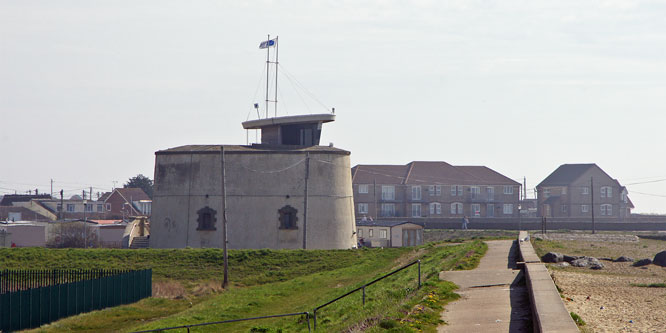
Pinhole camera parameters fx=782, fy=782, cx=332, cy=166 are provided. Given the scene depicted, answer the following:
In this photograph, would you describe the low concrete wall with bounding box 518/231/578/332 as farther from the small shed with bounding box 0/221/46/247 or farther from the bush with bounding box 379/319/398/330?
the small shed with bounding box 0/221/46/247

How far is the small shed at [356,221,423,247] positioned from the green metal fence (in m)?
33.3

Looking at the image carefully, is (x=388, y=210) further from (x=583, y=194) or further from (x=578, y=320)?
(x=578, y=320)

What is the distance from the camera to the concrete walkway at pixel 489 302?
1498 centimetres

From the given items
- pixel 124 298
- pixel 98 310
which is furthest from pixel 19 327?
pixel 124 298

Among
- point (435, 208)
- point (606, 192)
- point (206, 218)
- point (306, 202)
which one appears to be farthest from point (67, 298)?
point (606, 192)

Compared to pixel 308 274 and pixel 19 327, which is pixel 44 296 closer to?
pixel 19 327

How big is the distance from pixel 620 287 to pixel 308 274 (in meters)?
23.8

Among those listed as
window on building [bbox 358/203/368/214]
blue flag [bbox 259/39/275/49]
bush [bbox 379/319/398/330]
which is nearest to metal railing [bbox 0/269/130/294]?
A: bush [bbox 379/319/398/330]

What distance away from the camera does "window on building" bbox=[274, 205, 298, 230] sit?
173ft

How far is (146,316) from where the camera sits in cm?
3036

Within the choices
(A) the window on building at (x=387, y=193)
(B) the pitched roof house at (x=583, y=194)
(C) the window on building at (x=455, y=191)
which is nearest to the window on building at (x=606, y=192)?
(B) the pitched roof house at (x=583, y=194)

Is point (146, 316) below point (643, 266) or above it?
below

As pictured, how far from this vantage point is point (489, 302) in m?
17.7

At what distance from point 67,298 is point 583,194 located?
9610cm
